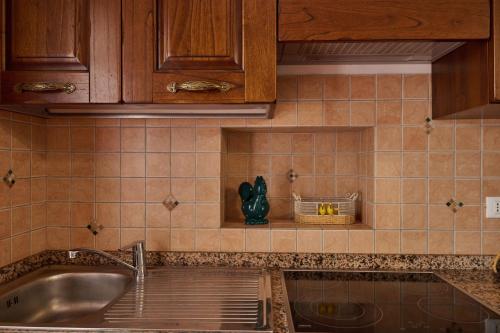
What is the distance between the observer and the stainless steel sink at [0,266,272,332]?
3.69ft

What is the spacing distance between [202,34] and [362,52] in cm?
60

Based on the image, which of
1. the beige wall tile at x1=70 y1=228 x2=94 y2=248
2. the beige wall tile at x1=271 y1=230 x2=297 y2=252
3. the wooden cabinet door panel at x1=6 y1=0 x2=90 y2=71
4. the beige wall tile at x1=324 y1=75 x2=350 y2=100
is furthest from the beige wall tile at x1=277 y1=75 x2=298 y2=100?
the beige wall tile at x1=70 y1=228 x2=94 y2=248

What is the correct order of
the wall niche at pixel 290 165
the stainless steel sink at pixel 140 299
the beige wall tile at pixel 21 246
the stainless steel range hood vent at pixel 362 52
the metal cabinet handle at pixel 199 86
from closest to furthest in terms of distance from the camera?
the stainless steel sink at pixel 140 299 → the metal cabinet handle at pixel 199 86 → the stainless steel range hood vent at pixel 362 52 → the beige wall tile at pixel 21 246 → the wall niche at pixel 290 165

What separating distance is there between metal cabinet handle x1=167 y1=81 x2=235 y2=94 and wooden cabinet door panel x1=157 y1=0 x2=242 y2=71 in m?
0.06

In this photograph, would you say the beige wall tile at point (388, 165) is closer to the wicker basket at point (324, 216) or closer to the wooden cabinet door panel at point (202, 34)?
the wicker basket at point (324, 216)

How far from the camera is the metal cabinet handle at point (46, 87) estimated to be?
1264mm

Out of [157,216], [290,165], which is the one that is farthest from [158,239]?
[290,165]

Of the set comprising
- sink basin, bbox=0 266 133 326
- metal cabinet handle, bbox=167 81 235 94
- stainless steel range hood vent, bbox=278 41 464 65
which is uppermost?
stainless steel range hood vent, bbox=278 41 464 65

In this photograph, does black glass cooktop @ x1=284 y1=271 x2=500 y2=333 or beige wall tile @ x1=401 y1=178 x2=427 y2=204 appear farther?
beige wall tile @ x1=401 y1=178 x2=427 y2=204

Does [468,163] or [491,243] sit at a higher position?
[468,163]

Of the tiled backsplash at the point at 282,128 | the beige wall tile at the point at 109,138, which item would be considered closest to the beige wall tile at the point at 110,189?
the tiled backsplash at the point at 282,128

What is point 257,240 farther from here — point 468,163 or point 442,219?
point 468,163

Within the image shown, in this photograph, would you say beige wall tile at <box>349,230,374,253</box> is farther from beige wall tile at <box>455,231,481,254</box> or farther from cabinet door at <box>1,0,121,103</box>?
cabinet door at <box>1,0,121,103</box>

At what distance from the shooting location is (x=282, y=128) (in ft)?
5.60
